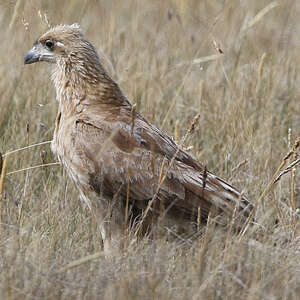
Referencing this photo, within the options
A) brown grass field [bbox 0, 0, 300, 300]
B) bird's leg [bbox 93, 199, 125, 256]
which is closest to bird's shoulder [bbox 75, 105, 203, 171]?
bird's leg [bbox 93, 199, 125, 256]

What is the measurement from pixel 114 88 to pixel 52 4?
3.12m

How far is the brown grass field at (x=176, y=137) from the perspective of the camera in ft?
12.3

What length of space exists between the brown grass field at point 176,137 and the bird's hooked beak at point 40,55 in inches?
6.3

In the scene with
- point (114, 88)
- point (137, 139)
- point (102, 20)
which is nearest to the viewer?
point (137, 139)

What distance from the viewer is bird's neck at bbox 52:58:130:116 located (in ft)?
16.8

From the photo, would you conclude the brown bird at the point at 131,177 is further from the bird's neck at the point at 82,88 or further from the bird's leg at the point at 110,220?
the bird's neck at the point at 82,88

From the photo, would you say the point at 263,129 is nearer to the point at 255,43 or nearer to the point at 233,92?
the point at 233,92

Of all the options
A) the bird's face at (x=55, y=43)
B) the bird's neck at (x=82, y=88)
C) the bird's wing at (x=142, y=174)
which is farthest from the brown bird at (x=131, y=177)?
the bird's face at (x=55, y=43)

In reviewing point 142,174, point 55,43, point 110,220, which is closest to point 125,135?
point 142,174

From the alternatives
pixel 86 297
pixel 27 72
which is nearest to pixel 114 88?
pixel 27 72

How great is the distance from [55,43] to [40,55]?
0.14 metres

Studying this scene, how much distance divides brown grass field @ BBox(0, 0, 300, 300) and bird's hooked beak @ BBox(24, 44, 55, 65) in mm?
159

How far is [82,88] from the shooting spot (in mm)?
5191

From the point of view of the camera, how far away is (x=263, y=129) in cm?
605
